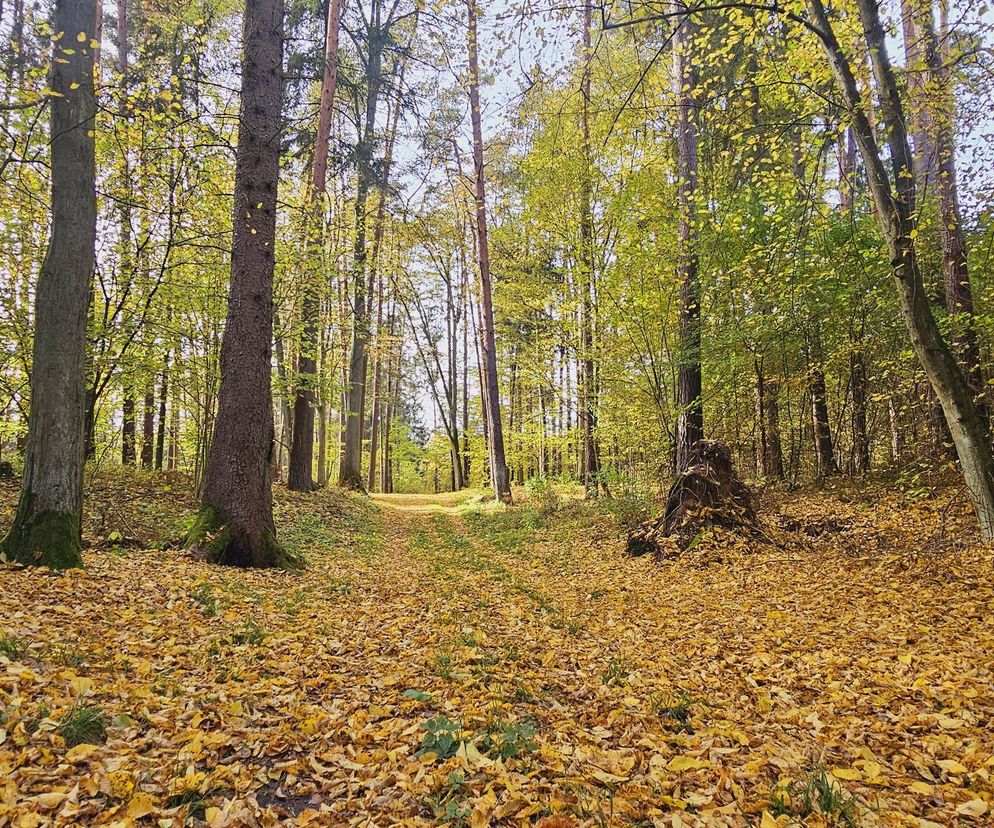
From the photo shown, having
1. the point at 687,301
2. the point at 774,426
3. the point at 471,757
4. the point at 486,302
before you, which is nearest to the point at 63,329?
the point at 471,757

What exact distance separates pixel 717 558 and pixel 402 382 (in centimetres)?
3348

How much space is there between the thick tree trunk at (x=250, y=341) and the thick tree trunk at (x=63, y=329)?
156cm

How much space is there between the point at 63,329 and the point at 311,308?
7.44 metres

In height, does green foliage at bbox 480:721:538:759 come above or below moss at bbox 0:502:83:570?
below

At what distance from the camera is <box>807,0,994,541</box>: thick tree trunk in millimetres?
5574

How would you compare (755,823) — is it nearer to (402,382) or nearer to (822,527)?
(822,527)

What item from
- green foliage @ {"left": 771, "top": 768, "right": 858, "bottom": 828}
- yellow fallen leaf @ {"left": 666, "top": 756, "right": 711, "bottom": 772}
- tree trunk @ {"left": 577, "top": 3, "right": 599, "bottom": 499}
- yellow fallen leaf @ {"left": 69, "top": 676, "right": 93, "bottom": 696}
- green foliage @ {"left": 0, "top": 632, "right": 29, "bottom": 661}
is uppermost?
tree trunk @ {"left": 577, "top": 3, "right": 599, "bottom": 499}

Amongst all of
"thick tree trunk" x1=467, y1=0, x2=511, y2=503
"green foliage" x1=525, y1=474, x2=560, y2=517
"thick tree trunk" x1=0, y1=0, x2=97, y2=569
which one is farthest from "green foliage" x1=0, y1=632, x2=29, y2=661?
"thick tree trunk" x1=467, y1=0, x2=511, y2=503

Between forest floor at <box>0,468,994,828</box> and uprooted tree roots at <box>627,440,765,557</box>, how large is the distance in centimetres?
108

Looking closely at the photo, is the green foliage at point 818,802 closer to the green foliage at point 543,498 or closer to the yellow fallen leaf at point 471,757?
the yellow fallen leaf at point 471,757

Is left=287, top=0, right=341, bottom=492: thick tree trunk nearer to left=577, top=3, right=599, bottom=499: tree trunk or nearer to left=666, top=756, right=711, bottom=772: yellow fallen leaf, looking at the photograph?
left=577, top=3, right=599, bottom=499: tree trunk

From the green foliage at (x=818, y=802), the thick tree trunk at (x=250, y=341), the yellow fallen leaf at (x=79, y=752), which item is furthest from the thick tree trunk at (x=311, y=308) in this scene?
the green foliage at (x=818, y=802)

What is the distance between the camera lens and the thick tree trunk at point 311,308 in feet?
38.1

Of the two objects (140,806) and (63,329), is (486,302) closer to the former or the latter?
(63,329)
